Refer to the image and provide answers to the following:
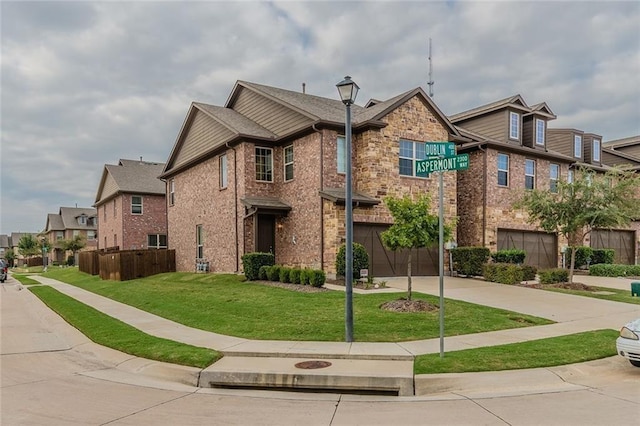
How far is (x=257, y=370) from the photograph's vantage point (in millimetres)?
7285

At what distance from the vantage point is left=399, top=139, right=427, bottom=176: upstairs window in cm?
2019

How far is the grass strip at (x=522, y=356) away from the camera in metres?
7.27

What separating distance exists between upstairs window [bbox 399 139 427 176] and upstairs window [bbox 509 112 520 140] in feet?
24.4

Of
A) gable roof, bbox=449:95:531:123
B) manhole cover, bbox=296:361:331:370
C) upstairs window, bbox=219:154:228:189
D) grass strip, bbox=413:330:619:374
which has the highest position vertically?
gable roof, bbox=449:95:531:123

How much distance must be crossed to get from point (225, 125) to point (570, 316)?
1653 cm

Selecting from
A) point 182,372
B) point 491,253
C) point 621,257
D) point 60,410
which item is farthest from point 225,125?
point 621,257

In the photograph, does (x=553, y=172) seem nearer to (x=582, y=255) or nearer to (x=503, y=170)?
(x=503, y=170)

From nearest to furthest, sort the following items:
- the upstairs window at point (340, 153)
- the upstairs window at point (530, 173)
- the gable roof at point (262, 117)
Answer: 1. the upstairs window at point (340, 153)
2. the gable roof at point (262, 117)
3. the upstairs window at point (530, 173)

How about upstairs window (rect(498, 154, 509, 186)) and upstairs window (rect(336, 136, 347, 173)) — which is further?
upstairs window (rect(498, 154, 509, 186))

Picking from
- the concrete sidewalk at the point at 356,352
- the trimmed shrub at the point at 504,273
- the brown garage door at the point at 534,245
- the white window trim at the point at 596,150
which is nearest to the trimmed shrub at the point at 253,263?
the concrete sidewalk at the point at 356,352

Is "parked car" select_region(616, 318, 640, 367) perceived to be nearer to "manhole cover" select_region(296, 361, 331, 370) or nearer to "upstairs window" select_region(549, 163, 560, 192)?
"manhole cover" select_region(296, 361, 331, 370)

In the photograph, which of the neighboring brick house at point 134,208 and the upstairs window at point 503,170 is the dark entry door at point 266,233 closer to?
the upstairs window at point 503,170

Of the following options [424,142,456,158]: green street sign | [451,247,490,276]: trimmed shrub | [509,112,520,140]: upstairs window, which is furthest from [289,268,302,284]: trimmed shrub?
[509,112,520,140]: upstairs window

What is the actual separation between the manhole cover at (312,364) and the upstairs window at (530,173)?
20.8 meters
